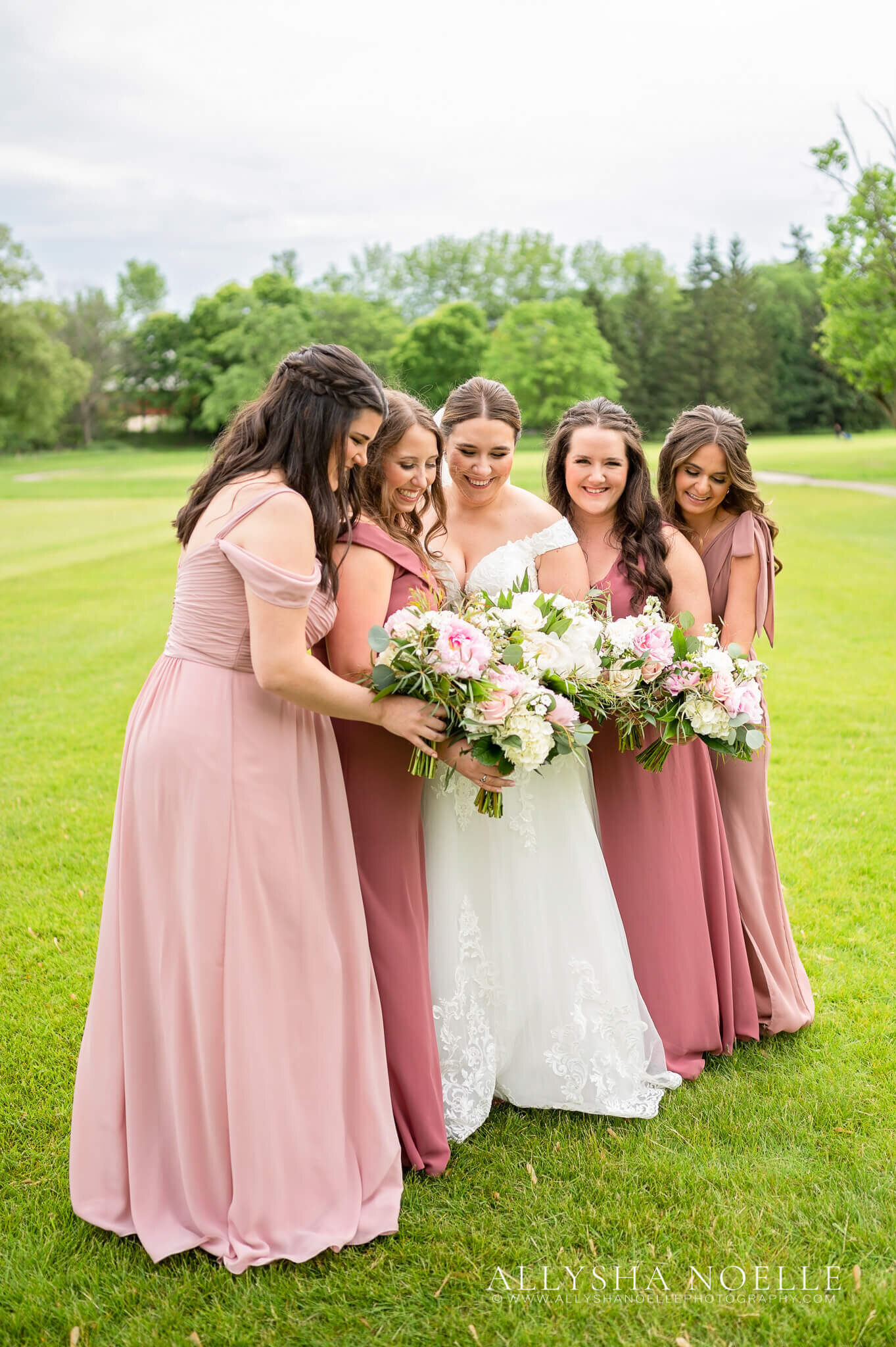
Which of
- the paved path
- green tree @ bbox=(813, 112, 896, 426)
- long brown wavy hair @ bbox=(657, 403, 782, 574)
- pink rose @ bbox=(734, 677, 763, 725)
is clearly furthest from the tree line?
pink rose @ bbox=(734, 677, 763, 725)

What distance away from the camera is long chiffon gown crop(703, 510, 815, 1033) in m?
4.64

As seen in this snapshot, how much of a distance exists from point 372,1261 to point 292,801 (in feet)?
5.17

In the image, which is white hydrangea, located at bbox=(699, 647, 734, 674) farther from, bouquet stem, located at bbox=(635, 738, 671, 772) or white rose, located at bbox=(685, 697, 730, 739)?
bouquet stem, located at bbox=(635, 738, 671, 772)

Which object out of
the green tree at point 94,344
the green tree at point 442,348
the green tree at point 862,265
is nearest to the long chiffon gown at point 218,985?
the green tree at point 862,265

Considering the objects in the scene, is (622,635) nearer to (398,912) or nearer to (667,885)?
(667,885)

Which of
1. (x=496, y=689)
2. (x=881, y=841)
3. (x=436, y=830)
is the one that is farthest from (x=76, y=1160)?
(x=881, y=841)

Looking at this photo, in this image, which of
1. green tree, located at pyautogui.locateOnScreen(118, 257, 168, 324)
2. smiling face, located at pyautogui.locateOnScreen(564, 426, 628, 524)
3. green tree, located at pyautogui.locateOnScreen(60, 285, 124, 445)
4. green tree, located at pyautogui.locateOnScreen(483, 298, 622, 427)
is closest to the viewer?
smiling face, located at pyautogui.locateOnScreen(564, 426, 628, 524)

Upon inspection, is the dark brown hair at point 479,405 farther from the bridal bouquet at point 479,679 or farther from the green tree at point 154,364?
the green tree at point 154,364

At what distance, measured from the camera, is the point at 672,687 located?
3990 millimetres

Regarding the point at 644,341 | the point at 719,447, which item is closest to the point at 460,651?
the point at 719,447

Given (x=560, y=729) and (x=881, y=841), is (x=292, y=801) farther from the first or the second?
(x=881, y=841)

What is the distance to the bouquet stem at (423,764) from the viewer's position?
355 centimetres

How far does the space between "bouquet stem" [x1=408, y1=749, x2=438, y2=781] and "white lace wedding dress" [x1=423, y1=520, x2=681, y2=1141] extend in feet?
1.48

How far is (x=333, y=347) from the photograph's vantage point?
10.4 feet
